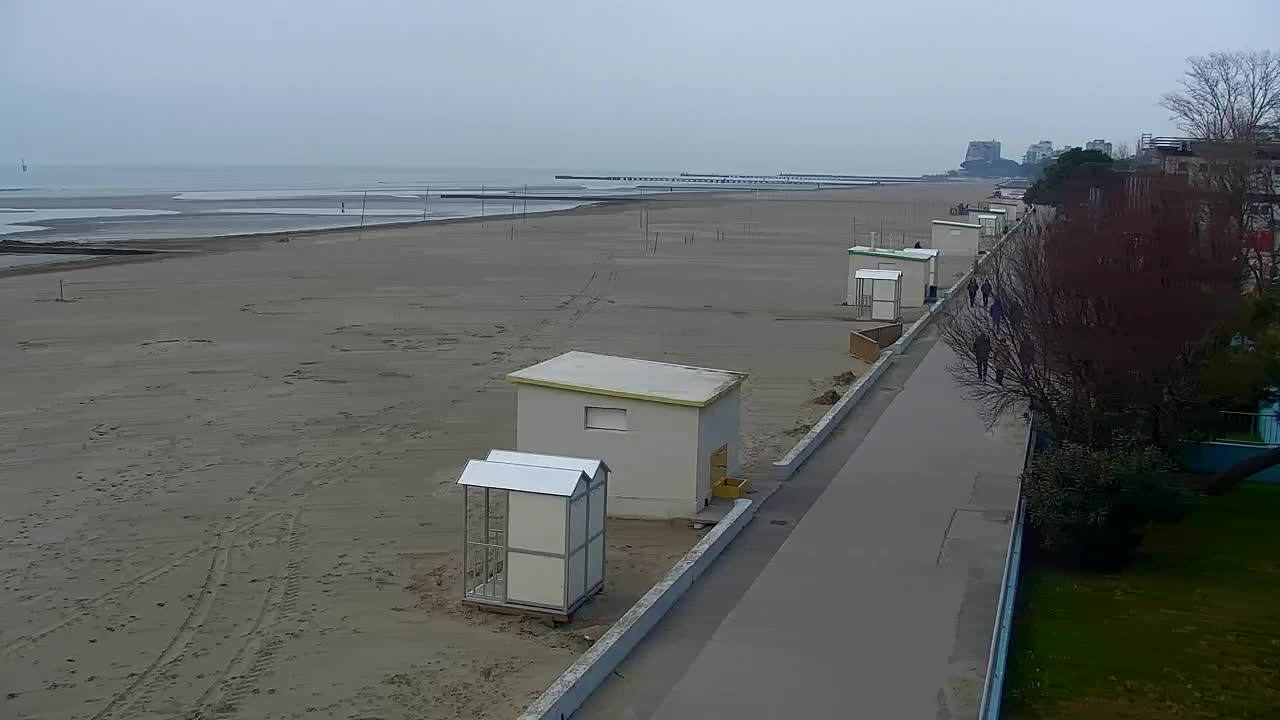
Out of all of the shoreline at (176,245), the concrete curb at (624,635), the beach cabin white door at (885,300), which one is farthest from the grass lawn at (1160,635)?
the shoreline at (176,245)

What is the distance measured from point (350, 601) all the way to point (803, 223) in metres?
70.7

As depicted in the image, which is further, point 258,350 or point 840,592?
point 258,350

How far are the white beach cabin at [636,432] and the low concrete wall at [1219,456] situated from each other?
7.95 metres

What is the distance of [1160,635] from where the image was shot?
12.0 m

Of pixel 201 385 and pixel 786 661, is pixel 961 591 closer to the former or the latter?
pixel 786 661

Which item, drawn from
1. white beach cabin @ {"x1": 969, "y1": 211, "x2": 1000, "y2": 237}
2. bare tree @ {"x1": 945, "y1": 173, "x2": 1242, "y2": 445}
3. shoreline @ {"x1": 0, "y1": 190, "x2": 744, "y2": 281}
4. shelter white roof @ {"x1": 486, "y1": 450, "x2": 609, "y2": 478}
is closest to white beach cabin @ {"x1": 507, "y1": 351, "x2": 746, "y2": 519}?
shelter white roof @ {"x1": 486, "y1": 450, "x2": 609, "y2": 478}

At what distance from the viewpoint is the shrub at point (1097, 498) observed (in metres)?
13.1

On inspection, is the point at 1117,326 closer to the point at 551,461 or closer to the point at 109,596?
the point at 551,461

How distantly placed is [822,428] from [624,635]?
27.3ft

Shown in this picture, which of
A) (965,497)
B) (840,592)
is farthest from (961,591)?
(965,497)

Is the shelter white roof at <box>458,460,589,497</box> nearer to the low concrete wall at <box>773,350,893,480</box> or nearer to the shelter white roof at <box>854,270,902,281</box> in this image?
the low concrete wall at <box>773,350,893,480</box>

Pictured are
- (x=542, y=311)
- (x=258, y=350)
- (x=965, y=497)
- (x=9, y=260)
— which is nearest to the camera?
(x=965, y=497)

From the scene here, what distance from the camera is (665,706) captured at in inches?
334

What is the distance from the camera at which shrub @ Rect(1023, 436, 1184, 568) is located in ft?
43.0
